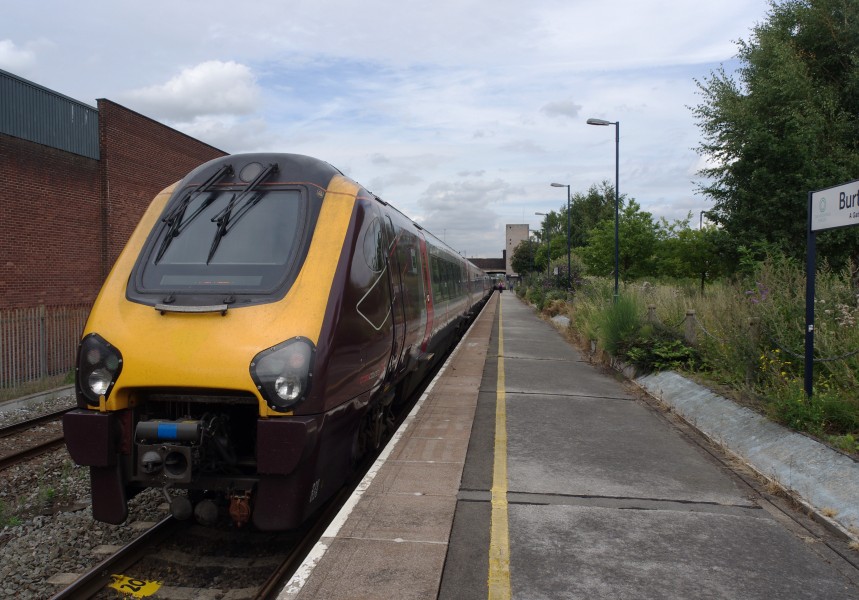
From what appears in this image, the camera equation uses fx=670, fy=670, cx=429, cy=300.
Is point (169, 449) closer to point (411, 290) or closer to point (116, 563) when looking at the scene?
point (116, 563)

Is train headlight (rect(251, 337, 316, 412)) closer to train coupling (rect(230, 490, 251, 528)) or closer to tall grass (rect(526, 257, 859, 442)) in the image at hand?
train coupling (rect(230, 490, 251, 528))

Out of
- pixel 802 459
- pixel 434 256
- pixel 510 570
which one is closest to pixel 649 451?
pixel 802 459

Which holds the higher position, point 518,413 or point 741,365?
point 741,365

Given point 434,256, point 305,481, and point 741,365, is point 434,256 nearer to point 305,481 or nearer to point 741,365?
point 741,365

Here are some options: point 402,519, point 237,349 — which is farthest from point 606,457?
point 237,349

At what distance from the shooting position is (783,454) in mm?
6367

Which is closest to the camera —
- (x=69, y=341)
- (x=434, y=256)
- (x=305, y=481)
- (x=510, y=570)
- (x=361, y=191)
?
(x=510, y=570)

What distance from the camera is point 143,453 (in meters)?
4.33

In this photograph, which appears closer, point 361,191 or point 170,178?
point 361,191

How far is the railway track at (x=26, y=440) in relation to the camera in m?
8.09

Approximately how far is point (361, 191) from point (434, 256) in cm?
629

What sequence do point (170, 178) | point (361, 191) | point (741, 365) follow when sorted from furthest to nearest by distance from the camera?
point (170, 178) < point (741, 365) < point (361, 191)

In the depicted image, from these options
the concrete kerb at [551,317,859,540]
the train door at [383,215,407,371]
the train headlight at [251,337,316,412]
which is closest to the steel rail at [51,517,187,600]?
the train headlight at [251,337,316,412]

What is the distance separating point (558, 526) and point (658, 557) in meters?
0.77
